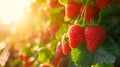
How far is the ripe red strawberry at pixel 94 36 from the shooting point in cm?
182

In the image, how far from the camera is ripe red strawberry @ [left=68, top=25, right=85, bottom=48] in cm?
184

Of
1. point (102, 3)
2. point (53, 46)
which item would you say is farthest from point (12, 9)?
point (102, 3)

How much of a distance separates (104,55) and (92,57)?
0.18 ft

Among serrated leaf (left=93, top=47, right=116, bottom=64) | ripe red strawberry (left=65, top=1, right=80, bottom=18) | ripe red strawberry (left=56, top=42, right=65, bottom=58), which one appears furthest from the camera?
ripe red strawberry (left=56, top=42, right=65, bottom=58)

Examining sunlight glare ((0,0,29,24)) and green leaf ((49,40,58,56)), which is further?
sunlight glare ((0,0,29,24))

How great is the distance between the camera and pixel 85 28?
1.85m

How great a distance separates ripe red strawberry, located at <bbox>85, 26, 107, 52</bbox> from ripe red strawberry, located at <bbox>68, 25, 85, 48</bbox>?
0.09 feet

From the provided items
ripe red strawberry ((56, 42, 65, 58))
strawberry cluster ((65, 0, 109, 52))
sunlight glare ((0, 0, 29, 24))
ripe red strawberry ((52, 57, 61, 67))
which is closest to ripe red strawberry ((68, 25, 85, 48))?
strawberry cluster ((65, 0, 109, 52))

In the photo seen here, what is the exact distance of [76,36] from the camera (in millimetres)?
1839

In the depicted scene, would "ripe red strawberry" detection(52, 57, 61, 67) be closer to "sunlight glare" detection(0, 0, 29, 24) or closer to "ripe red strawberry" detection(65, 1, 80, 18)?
"ripe red strawberry" detection(65, 1, 80, 18)

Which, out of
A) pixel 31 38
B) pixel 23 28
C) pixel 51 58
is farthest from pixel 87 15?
pixel 23 28

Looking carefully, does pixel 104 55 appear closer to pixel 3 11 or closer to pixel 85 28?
pixel 85 28

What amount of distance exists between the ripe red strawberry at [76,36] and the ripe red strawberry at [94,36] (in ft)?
0.09

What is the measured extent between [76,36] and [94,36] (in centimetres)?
8
